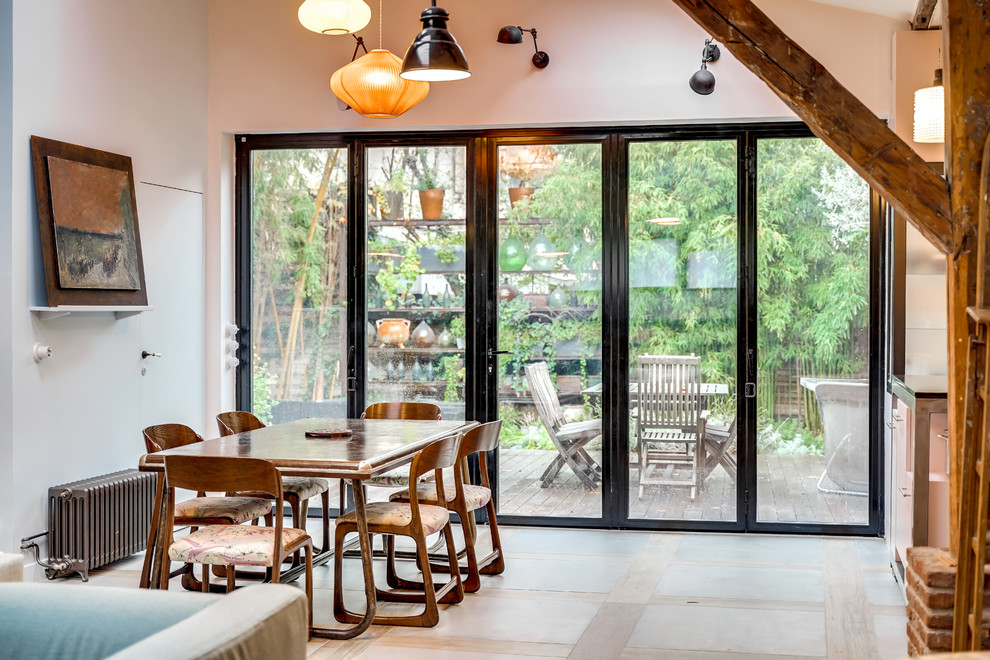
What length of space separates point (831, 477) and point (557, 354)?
1860 millimetres

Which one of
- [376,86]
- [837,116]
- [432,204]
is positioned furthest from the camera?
[432,204]

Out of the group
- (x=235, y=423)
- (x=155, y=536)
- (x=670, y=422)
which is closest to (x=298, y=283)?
(x=235, y=423)

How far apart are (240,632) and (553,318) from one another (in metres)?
4.80

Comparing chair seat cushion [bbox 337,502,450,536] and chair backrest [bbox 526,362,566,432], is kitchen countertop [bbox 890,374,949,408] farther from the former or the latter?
chair seat cushion [bbox 337,502,450,536]

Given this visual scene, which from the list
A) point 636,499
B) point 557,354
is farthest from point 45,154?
point 636,499

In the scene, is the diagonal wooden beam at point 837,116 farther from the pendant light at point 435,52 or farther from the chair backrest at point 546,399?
the chair backrest at point 546,399

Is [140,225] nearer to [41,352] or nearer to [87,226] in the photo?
[87,226]

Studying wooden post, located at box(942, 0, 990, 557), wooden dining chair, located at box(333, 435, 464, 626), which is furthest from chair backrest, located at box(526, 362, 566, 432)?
wooden post, located at box(942, 0, 990, 557)

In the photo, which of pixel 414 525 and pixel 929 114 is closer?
pixel 414 525

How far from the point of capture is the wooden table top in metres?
4.30

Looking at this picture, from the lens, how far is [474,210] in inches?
268

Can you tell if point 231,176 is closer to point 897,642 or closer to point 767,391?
point 767,391

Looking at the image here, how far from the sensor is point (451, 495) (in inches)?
203

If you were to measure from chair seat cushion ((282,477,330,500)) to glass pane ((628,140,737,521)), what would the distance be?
2.13 meters
